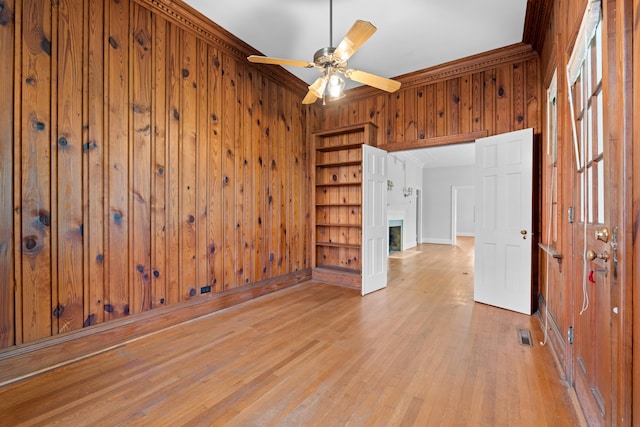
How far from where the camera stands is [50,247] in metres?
2.06

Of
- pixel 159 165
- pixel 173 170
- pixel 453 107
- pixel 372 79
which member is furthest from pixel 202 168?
pixel 453 107

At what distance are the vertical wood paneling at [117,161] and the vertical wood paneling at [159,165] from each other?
0.22m

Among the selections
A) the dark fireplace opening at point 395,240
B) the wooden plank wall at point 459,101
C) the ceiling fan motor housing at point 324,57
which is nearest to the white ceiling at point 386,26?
the wooden plank wall at point 459,101

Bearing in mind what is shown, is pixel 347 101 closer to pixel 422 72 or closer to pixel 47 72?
pixel 422 72

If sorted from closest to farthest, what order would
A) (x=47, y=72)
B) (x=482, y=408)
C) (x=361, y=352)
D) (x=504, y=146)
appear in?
1. (x=482, y=408)
2. (x=47, y=72)
3. (x=361, y=352)
4. (x=504, y=146)

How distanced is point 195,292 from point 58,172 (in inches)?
62.6

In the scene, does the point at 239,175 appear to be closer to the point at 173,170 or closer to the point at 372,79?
the point at 173,170

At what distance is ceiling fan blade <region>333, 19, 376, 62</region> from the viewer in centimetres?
197

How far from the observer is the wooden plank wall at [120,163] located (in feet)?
6.39

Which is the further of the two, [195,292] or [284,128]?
[284,128]

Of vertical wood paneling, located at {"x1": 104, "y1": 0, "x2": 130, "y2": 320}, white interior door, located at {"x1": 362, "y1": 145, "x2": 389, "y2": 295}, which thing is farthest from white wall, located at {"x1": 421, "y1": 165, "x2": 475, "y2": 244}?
vertical wood paneling, located at {"x1": 104, "y1": 0, "x2": 130, "y2": 320}

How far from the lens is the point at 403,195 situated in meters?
8.22

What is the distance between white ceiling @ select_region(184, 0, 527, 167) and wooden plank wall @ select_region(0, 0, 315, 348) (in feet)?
1.15

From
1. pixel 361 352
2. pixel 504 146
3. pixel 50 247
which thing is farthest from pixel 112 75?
pixel 504 146
